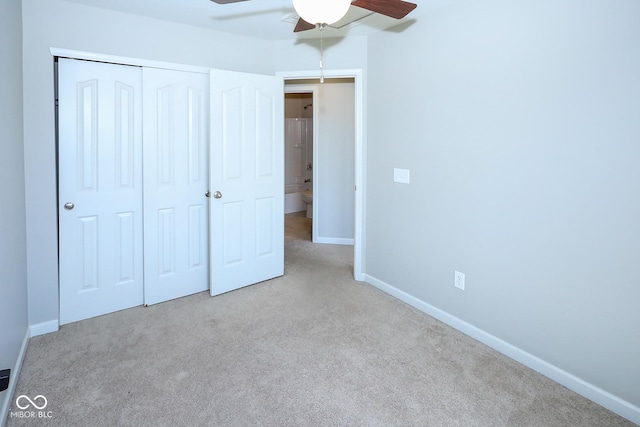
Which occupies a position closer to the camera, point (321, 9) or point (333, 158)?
point (321, 9)

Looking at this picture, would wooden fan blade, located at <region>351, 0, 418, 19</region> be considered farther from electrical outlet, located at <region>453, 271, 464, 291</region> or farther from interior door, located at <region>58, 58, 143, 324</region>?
interior door, located at <region>58, 58, 143, 324</region>

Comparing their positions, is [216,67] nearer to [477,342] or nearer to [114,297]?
[114,297]

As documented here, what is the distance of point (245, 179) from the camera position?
3379 mm

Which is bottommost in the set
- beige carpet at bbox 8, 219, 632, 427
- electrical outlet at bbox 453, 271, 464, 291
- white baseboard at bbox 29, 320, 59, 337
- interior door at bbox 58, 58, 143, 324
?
beige carpet at bbox 8, 219, 632, 427

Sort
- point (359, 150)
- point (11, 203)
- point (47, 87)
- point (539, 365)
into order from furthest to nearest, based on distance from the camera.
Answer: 1. point (359, 150)
2. point (47, 87)
3. point (539, 365)
4. point (11, 203)

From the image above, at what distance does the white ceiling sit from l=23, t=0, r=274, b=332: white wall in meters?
0.12

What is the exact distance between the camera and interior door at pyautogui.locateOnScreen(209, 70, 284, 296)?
319cm

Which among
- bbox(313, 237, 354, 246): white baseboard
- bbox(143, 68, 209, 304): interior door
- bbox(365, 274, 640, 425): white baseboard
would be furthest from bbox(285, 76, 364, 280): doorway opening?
bbox(365, 274, 640, 425): white baseboard

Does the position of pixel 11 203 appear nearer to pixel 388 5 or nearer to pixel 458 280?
pixel 388 5

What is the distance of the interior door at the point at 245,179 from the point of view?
3.19 meters

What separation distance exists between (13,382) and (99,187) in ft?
4.50

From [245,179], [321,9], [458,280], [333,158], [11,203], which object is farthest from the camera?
[333,158]

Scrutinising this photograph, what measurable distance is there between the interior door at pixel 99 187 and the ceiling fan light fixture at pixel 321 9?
71.5 inches

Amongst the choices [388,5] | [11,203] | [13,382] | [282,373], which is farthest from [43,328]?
[388,5]
